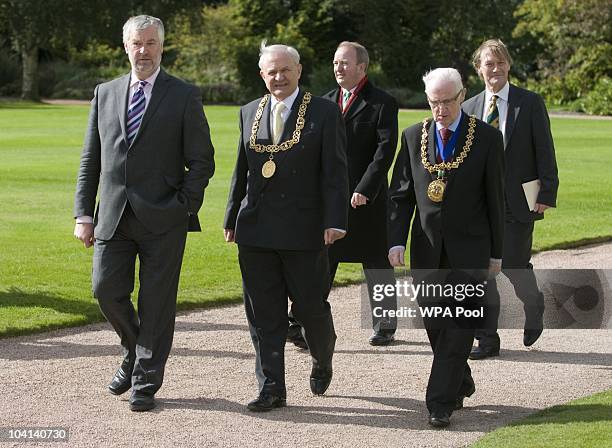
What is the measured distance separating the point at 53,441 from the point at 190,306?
4276 millimetres

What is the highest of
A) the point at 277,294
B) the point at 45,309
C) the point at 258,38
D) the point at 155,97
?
the point at 155,97

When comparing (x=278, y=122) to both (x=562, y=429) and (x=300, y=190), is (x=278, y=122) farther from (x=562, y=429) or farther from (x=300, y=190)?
(x=562, y=429)

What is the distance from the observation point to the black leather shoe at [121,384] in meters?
6.82

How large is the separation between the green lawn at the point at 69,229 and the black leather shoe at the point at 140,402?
2539mm

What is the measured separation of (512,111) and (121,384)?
3.28 metres

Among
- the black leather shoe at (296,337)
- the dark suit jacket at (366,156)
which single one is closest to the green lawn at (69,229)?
the black leather shoe at (296,337)

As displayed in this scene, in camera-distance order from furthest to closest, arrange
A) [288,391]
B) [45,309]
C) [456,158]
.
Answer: [45,309] < [288,391] < [456,158]

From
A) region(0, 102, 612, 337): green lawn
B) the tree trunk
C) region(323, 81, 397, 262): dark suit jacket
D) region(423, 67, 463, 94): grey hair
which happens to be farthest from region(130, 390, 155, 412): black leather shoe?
the tree trunk

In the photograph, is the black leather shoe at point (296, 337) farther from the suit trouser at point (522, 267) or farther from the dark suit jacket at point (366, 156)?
the suit trouser at point (522, 267)

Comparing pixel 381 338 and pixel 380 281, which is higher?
pixel 380 281

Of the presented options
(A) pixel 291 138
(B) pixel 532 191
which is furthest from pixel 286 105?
(B) pixel 532 191

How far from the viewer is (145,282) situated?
6707mm

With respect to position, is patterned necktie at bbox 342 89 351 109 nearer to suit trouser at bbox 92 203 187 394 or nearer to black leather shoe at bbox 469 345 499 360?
black leather shoe at bbox 469 345 499 360

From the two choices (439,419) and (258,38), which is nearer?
(439,419)
